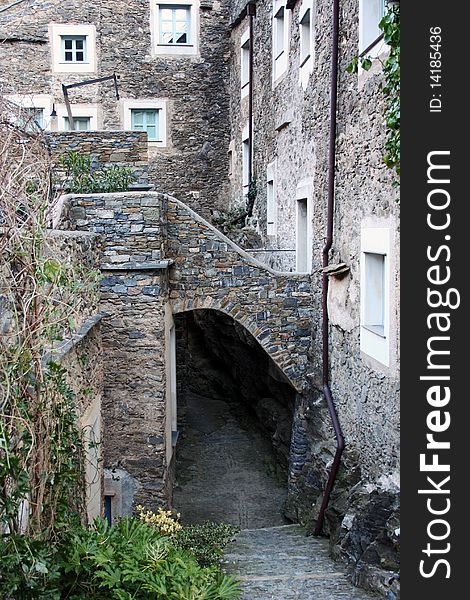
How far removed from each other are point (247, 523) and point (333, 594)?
3577 mm

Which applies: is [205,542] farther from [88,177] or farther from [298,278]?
[88,177]

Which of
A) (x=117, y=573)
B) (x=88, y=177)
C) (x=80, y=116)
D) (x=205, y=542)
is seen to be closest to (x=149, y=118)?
(x=80, y=116)

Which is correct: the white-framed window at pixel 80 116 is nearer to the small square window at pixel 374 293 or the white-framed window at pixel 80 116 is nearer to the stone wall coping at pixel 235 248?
the stone wall coping at pixel 235 248

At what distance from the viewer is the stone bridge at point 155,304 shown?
25.8 ft

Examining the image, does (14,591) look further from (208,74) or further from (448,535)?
(208,74)

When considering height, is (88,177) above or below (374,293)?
above

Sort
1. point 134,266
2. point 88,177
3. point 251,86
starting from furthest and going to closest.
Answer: point 251,86 < point 88,177 < point 134,266

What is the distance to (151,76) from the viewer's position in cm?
1555

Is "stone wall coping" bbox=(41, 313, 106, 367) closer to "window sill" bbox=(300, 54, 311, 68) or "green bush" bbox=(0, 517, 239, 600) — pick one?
"green bush" bbox=(0, 517, 239, 600)

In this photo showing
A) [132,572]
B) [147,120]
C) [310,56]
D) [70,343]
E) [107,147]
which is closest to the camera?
[132,572]

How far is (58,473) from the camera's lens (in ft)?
13.6

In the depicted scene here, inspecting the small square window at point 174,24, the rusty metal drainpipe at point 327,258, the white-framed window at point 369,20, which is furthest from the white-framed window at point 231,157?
the white-framed window at point 369,20

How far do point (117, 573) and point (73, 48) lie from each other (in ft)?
44.2

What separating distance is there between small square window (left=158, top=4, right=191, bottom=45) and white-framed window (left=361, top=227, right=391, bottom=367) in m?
10.5
